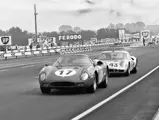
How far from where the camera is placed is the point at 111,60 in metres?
19.8

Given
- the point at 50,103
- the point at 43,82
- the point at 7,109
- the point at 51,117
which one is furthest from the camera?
the point at 43,82

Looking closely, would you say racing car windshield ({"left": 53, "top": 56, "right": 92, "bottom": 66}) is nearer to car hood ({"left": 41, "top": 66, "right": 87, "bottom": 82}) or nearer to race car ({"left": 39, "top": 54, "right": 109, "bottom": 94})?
race car ({"left": 39, "top": 54, "right": 109, "bottom": 94})

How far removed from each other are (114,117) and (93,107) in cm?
143

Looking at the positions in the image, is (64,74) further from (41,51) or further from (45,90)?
(41,51)

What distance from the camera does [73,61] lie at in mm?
13836

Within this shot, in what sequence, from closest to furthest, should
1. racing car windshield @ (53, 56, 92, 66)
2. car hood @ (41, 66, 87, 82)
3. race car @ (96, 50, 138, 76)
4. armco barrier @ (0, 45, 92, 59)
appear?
car hood @ (41, 66, 87, 82) → racing car windshield @ (53, 56, 92, 66) → race car @ (96, 50, 138, 76) → armco barrier @ (0, 45, 92, 59)

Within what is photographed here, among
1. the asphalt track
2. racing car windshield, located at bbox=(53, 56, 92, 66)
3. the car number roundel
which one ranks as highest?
racing car windshield, located at bbox=(53, 56, 92, 66)

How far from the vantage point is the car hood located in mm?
12266

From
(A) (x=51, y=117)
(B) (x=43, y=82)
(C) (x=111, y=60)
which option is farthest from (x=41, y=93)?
(C) (x=111, y=60)

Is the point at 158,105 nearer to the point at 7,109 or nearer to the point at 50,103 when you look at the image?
the point at 50,103

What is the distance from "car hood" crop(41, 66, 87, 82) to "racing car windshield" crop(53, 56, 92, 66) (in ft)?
2.44

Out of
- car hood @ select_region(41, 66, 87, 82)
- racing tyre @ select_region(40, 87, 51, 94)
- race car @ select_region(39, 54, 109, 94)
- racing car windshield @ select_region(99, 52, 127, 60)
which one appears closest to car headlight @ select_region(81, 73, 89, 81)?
race car @ select_region(39, 54, 109, 94)

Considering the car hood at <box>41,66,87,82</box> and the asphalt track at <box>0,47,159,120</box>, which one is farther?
the car hood at <box>41,66,87,82</box>

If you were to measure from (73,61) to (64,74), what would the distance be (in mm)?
1551
